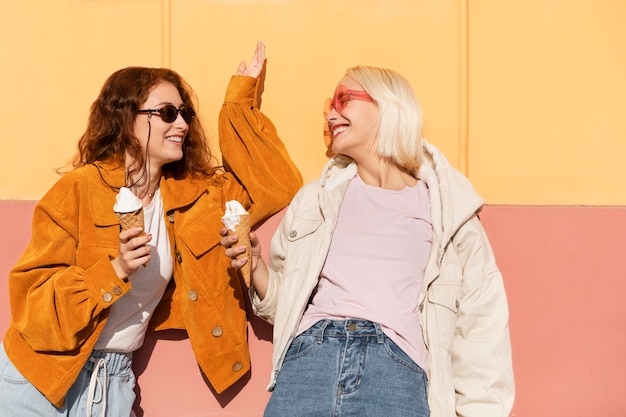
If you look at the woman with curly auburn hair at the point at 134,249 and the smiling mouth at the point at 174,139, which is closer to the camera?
the woman with curly auburn hair at the point at 134,249

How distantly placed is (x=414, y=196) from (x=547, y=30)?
1.16 metres

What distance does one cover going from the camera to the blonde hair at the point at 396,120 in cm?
315

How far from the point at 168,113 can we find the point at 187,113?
12 cm

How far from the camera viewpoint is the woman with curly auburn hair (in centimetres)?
288

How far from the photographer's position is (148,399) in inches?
137

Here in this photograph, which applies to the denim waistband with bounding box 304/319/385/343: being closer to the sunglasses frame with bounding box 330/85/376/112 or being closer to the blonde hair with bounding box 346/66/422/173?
the blonde hair with bounding box 346/66/422/173

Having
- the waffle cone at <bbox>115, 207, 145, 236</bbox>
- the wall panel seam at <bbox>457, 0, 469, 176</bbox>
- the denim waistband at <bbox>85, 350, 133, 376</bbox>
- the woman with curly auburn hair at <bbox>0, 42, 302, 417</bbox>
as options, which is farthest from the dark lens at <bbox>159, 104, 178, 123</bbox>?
the wall panel seam at <bbox>457, 0, 469, 176</bbox>

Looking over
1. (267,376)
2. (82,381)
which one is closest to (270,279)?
(267,376)

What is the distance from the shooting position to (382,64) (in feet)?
11.7

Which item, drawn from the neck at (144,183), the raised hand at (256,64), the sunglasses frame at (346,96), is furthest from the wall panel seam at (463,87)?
the neck at (144,183)

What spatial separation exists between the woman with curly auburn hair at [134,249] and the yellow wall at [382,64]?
23 centimetres

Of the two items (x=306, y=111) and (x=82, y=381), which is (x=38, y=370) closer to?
(x=82, y=381)

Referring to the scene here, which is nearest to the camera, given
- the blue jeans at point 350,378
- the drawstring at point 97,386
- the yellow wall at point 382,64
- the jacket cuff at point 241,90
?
the blue jeans at point 350,378

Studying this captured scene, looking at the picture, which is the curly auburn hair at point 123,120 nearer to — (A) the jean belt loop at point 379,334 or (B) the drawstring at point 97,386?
(B) the drawstring at point 97,386
